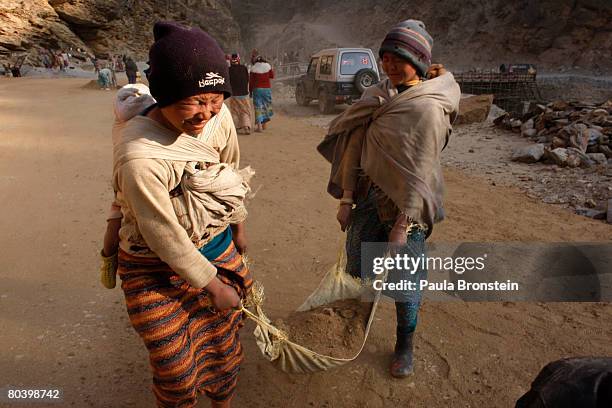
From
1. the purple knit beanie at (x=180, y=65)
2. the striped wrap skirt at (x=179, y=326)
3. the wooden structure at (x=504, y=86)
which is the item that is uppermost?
the purple knit beanie at (x=180, y=65)

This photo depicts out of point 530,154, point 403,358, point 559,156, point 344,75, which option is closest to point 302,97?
point 344,75

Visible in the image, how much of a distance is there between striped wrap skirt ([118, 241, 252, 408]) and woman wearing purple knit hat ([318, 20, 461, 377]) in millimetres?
737

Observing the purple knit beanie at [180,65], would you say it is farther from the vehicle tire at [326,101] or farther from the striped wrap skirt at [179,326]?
the vehicle tire at [326,101]

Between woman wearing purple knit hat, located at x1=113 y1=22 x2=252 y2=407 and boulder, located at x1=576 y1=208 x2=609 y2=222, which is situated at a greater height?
woman wearing purple knit hat, located at x1=113 y1=22 x2=252 y2=407

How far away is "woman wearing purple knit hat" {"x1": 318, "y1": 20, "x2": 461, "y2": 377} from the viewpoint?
6.07 ft

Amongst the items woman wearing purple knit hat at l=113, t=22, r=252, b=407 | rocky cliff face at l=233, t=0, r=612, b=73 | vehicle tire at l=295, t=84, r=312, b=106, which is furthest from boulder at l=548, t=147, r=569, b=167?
rocky cliff face at l=233, t=0, r=612, b=73

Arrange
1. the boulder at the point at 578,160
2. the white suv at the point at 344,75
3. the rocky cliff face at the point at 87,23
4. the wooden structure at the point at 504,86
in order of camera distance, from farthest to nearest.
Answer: the rocky cliff face at the point at 87,23, the wooden structure at the point at 504,86, the white suv at the point at 344,75, the boulder at the point at 578,160

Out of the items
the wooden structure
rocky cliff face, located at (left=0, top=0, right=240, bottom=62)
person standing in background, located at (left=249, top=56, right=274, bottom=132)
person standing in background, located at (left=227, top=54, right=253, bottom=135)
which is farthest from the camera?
rocky cliff face, located at (left=0, top=0, right=240, bottom=62)

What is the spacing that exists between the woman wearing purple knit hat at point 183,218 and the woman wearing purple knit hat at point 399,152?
0.68 m

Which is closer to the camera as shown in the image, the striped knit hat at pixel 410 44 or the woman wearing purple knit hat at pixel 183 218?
the woman wearing purple knit hat at pixel 183 218

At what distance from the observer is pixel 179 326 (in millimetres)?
1523

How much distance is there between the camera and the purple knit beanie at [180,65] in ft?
4.09

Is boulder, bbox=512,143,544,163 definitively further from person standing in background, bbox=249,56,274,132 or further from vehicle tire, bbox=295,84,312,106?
vehicle tire, bbox=295,84,312,106

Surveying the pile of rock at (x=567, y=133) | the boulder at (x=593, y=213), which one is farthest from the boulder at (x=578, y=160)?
the boulder at (x=593, y=213)
